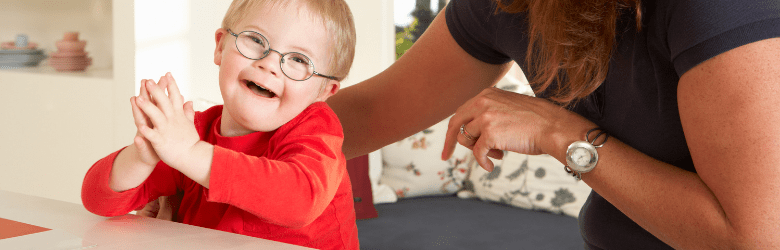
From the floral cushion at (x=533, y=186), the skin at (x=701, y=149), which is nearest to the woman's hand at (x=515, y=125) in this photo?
the skin at (x=701, y=149)

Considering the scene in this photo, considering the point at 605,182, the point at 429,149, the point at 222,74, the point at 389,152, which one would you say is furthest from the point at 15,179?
the point at 605,182

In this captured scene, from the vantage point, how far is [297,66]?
0.80 meters

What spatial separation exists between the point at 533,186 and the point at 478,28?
1.81 m

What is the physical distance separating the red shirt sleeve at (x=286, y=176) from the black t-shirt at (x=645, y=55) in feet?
1.28

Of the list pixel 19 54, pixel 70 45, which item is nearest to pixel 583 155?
pixel 70 45

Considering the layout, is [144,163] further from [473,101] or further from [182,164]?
[473,101]

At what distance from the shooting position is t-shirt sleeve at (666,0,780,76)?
2.05 ft

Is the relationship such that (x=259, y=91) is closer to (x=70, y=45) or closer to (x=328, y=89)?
(x=328, y=89)

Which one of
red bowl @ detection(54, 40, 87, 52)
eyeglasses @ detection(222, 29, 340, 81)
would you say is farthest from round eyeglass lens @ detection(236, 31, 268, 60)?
red bowl @ detection(54, 40, 87, 52)

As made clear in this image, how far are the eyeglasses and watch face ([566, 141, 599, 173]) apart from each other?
370mm

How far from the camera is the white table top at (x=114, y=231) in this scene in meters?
0.61

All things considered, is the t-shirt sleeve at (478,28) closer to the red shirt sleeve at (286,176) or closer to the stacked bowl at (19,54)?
the red shirt sleeve at (286,176)

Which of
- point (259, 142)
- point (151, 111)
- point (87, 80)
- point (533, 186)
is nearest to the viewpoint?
point (151, 111)

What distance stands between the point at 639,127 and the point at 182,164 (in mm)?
605
